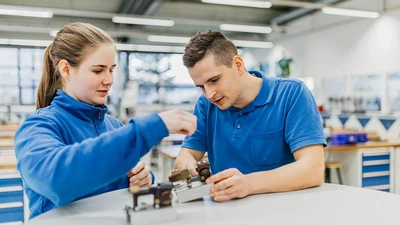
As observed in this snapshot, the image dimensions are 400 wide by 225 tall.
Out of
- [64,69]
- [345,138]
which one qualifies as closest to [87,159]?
[64,69]

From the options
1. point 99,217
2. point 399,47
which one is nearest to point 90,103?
point 99,217

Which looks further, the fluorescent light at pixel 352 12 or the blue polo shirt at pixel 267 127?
the fluorescent light at pixel 352 12

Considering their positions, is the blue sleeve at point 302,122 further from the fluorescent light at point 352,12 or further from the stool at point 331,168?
the fluorescent light at point 352,12

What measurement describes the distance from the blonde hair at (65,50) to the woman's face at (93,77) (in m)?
0.02

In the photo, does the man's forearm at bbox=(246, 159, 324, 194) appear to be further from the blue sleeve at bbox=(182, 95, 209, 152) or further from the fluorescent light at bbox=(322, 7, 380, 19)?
the fluorescent light at bbox=(322, 7, 380, 19)

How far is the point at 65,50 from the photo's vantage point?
1178 mm

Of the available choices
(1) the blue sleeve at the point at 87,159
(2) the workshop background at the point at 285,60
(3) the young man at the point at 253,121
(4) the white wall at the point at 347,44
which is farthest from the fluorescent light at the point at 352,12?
(1) the blue sleeve at the point at 87,159

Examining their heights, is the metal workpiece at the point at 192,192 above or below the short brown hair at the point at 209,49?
below

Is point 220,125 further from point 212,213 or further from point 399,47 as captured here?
point 399,47

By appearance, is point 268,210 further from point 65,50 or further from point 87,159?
point 65,50

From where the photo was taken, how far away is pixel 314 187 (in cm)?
133

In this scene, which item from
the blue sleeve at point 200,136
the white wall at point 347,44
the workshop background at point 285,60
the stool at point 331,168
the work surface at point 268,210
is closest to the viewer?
the work surface at point 268,210

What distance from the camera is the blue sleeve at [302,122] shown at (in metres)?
1.36

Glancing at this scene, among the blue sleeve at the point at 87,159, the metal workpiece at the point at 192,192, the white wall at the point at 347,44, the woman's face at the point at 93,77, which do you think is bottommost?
the metal workpiece at the point at 192,192
